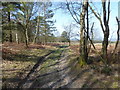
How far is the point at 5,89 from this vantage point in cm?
512

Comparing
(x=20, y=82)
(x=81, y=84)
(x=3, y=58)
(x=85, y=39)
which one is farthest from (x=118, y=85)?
(x=3, y=58)

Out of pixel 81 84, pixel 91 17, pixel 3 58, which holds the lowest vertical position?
pixel 81 84

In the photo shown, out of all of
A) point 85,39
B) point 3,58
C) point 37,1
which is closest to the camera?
point 85,39

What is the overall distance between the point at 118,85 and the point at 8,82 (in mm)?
5379

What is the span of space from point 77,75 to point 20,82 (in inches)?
131

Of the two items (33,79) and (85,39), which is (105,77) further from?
(33,79)

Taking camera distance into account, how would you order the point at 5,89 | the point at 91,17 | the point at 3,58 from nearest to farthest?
the point at 5,89 < the point at 3,58 < the point at 91,17

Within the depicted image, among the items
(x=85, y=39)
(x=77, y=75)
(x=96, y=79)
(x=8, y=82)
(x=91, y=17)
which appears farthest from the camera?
(x=91, y=17)

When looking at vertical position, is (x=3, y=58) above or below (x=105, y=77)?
above

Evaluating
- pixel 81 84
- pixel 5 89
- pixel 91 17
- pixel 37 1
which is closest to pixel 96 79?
pixel 81 84

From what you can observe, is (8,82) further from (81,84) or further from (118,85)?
(118,85)

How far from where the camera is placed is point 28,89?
→ 526cm

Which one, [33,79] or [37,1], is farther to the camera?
[37,1]

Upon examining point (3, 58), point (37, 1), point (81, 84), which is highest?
point (37, 1)
